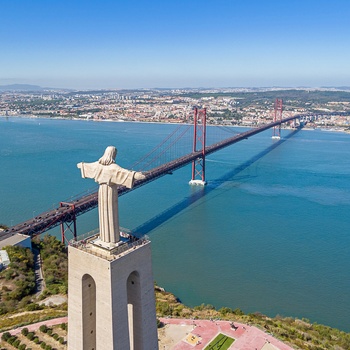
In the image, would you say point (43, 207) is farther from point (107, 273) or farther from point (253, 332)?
point (107, 273)

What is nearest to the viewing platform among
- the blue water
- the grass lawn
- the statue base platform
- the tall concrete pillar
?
the tall concrete pillar

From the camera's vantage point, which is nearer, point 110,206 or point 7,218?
point 110,206

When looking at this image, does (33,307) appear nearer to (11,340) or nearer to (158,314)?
(11,340)

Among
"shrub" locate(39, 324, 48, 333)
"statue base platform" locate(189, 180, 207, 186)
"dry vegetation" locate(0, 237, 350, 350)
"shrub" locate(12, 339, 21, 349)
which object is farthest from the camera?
"statue base platform" locate(189, 180, 207, 186)

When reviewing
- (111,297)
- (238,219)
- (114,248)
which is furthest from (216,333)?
(238,219)

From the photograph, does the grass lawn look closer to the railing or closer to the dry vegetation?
the dry vegetation

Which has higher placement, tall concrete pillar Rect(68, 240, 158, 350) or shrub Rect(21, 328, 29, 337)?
tall concrete pillar Rect(68, 240, 158, 350)

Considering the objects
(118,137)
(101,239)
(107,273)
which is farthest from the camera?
(118,137)

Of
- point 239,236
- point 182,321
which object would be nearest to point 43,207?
point 239,236
